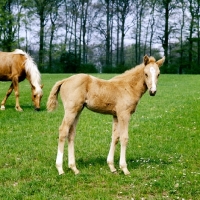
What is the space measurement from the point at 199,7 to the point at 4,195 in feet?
189

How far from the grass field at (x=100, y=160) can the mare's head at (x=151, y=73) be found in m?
1.67

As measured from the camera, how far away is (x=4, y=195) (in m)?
5.63

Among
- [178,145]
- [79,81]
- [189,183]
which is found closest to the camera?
[189,183]

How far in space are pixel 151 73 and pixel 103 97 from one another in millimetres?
1052

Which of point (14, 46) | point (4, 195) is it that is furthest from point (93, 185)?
point (14, 46)

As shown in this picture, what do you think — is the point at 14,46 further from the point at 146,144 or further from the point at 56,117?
the point at 146,144

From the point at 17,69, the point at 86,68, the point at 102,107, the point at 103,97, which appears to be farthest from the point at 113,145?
the point at 86,68

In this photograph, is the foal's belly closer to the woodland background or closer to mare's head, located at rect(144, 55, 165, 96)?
mare's head, located at rect(144, 55, 165, 96)

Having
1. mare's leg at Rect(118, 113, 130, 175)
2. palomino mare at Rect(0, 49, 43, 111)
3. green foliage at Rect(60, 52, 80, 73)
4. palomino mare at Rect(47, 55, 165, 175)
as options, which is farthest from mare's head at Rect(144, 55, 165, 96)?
green foliage at Rect(60, 52, 80, 73)

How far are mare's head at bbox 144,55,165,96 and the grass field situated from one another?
5.47 ft

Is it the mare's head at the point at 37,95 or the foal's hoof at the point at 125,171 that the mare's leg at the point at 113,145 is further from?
the mare's head at the point at 37,95

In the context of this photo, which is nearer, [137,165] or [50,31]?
[137,165]

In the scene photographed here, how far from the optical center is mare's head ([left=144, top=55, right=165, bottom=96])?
6411mm

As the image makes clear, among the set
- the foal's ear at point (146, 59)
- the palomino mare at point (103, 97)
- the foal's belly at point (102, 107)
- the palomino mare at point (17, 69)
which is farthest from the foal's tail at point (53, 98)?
the palomino mare at point (17, 69)
